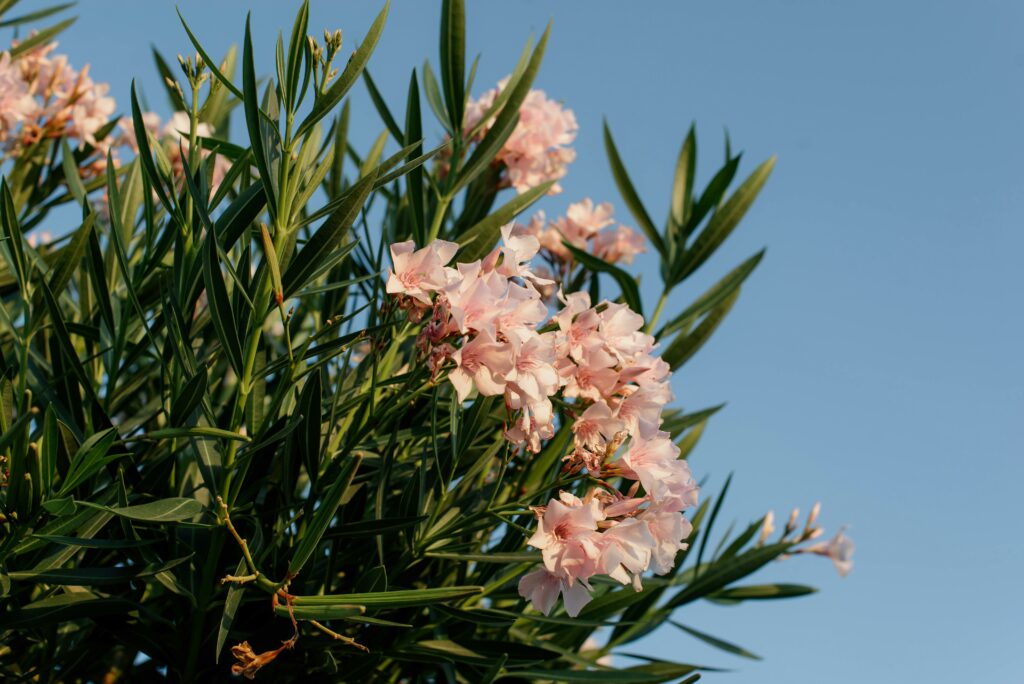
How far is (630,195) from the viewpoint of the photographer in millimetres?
1777

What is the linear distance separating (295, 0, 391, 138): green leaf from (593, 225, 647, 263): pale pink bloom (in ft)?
3.04

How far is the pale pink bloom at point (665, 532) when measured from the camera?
1.05 m

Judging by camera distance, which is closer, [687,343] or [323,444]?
[323,444]

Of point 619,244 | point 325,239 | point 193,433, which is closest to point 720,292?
point 619,244

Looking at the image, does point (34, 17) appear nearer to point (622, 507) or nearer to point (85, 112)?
point (85, 112)

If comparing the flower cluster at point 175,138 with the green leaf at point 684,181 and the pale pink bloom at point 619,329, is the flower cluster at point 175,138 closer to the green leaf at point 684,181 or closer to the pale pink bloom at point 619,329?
the green leaf at point 684,181

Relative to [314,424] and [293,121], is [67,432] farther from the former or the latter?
[293,121]

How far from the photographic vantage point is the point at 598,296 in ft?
5.48

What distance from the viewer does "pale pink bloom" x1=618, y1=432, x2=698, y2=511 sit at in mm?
1036

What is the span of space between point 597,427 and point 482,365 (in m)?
0.18

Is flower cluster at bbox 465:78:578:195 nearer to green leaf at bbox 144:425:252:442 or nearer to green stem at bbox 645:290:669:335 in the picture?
green stem at bbox 645:290:669:335

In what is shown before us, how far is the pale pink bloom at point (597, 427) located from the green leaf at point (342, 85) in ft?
1.41

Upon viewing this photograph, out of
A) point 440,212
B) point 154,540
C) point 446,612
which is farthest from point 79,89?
point 446,612

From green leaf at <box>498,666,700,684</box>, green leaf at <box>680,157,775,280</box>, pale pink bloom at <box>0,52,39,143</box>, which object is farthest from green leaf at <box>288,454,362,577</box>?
pale pink bloom at <box>0,52,39,143</box>
